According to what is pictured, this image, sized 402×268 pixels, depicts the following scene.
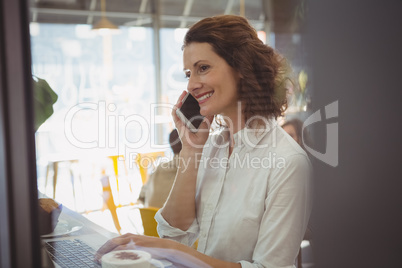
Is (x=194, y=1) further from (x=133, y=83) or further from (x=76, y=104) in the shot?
(x=76, y=104)

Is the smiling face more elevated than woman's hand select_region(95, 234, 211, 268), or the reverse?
the smiling face

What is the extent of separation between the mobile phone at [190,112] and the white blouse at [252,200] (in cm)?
7

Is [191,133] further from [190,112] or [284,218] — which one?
[284,218]

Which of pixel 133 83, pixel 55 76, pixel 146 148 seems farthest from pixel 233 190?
pixel 55 76

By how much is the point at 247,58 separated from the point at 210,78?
101 mm

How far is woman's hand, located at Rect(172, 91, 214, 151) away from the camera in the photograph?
3.15 ft

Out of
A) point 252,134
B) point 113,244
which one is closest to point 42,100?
point 113,244

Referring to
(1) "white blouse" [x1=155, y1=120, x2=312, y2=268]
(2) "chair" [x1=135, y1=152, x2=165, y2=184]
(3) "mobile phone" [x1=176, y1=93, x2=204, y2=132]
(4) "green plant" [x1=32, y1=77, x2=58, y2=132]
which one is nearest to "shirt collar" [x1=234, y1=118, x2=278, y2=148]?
(1) "white blouse" [x1=155, y1=120, x2=312, y2=268]

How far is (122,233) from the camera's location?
0.97 m

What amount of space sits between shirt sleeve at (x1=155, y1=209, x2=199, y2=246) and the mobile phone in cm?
25

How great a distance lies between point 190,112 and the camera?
3.28ft

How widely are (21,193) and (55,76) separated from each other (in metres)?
0.23

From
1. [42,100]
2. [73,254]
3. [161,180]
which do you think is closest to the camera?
[42,100]

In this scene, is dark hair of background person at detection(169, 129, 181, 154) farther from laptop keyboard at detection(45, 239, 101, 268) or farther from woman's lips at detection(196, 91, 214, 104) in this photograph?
laptop keyboard at detection(45, 239, 101, 268)
